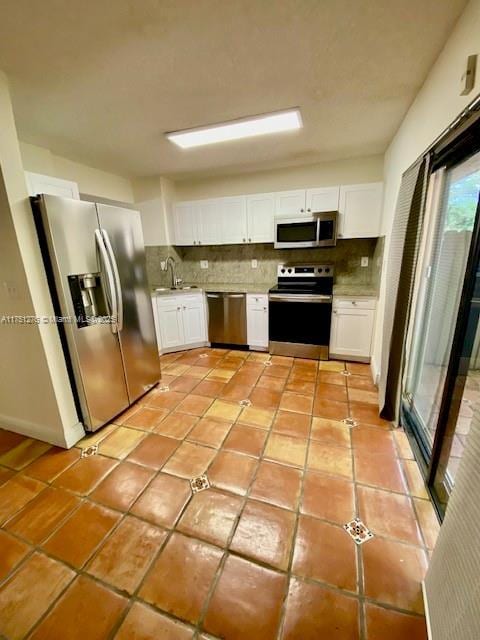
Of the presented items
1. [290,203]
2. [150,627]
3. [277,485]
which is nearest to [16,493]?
[150,627]

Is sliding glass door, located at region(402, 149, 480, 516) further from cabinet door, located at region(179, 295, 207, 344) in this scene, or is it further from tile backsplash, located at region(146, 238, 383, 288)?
cabinet door, located at region(179, 295, 207, 344)

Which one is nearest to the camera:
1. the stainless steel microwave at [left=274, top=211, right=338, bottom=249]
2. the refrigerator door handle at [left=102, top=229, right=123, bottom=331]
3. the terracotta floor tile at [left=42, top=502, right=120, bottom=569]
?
the terracotta floor tile at [left=42, top=502, right=120, bottom=569]

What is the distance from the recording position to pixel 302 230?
132 inches

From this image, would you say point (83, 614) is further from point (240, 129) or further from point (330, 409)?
point (240, 129)

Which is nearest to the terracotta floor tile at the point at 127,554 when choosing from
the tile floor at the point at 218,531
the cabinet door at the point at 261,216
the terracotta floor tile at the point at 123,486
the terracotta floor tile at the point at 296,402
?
the tile floor at the point at 218,531

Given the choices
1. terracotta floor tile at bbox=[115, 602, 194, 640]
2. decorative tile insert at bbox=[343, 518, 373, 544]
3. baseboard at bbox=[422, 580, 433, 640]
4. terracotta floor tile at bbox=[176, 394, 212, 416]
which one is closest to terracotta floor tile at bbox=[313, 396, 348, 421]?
decorative tile insert at bbox=[343, 518, 373, 544]

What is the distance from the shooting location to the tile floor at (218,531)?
1057 mm

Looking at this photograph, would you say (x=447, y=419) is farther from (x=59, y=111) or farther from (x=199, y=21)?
(x=59, y=111)

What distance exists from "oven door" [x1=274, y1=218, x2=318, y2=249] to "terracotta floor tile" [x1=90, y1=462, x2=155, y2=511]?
9.57 ft

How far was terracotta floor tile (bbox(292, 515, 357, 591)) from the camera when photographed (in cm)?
117

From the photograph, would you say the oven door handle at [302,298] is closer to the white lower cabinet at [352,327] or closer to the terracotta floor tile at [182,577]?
the white lower cabinet at [352,327]

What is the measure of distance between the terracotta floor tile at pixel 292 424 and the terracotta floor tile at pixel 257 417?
0.06 metres

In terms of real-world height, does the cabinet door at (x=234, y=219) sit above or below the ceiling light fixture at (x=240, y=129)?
below

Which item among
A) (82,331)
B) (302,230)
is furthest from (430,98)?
(82,331)
